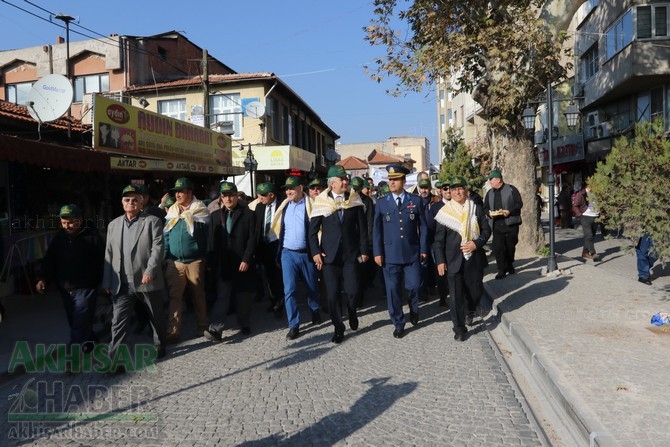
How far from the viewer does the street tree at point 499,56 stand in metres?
Answer: 11.9

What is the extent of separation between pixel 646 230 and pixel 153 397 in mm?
5207

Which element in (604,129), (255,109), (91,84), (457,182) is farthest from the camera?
(91,84)

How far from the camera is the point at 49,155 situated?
8766 mm

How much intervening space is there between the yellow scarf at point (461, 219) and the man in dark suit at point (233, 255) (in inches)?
94.0

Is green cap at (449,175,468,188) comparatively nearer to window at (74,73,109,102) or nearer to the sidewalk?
the sidewalk

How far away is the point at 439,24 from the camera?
12.7m

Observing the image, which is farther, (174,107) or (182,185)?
(174,107)

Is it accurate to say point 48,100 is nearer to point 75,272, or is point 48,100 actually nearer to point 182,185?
point 182,185

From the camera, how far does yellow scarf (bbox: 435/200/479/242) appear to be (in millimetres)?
6730

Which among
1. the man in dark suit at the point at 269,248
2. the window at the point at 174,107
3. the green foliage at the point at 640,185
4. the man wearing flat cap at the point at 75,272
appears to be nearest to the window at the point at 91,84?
the window at the point at 174,107

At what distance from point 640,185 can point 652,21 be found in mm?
15650

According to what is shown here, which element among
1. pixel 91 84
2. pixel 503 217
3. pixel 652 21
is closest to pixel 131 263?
pixel 503 217

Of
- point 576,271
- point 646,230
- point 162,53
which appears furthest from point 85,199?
point 162,53

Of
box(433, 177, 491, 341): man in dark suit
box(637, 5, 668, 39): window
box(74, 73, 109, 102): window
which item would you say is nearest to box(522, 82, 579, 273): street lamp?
box(433, 177, 491, 341): man in dark suit
